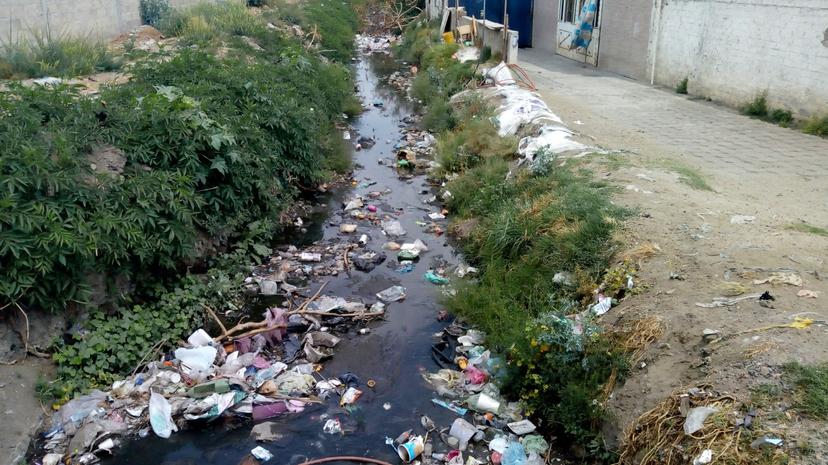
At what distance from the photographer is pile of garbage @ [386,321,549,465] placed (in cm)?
404

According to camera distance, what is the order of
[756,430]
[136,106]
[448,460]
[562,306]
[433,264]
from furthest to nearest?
[433,264], [136,106], [562,306], [448,460], [756,430]

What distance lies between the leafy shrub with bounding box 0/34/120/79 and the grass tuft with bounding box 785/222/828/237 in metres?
9.02

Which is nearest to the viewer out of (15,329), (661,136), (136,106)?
(15,329)

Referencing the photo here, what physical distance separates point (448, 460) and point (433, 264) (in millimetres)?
3018

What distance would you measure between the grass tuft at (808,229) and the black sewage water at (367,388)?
10.2 feet

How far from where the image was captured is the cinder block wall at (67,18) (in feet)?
31.0

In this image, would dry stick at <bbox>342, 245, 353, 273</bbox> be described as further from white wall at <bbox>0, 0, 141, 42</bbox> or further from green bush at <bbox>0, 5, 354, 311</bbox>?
white wall at <bbox>0, 0, 141, 42</bbox>

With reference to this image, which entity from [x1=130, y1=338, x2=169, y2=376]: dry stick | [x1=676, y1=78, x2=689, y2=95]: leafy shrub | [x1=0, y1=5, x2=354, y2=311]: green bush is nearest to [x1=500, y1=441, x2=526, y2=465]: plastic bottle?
[x1=130, y1=338, x2=169, y2=376]: dry stick

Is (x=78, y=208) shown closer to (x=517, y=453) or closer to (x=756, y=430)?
(x=517, y=453)

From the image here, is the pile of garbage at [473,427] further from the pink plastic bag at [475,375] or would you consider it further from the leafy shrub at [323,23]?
the leafy shrub at [323,23]

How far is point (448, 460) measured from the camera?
4.01 m

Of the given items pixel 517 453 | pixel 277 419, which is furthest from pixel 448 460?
pixel 277 419

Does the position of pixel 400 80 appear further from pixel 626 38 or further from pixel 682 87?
pixel 682 87

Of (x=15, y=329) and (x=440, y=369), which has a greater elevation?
(x=15, y=329)
